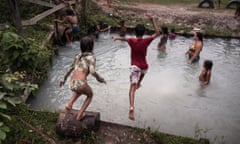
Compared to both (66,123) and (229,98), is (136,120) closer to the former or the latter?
(66,123)

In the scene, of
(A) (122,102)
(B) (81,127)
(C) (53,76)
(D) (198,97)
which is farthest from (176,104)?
(C) (53,76)

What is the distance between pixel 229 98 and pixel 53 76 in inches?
190

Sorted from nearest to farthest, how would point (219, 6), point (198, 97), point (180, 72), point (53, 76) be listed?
point (198, 97) → point (53, 76) → point (180, 72) → point (219, 6)

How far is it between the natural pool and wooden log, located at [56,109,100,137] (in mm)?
1234

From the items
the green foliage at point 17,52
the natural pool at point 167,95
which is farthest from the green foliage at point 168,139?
the green foliage at point 17,52

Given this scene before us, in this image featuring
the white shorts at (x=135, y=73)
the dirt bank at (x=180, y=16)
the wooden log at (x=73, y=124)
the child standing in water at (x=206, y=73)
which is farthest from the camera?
the dirt bank at (x=180, y=16)

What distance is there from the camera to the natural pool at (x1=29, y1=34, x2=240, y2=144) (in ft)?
19.6

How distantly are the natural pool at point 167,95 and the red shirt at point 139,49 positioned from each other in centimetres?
128

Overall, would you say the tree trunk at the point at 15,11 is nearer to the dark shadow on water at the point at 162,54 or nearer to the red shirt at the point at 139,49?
the red shirt at the point at 139,49

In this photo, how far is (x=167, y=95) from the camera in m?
7.31

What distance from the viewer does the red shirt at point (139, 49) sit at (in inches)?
204

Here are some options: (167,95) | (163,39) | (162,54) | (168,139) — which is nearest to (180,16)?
(163,39)

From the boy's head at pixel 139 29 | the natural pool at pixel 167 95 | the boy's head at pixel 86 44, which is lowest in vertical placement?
the natural pool at pixel 167 95

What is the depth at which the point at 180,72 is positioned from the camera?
9.03 metres
